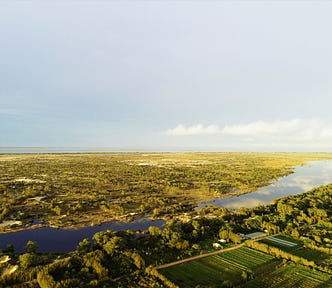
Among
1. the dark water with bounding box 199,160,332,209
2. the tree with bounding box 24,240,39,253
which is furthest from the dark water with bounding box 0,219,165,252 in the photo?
the dark water with bounding box 199,160,332,209

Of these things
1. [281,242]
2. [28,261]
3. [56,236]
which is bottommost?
[281,242]

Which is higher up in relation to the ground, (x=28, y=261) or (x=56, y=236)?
(x=28, y=261)

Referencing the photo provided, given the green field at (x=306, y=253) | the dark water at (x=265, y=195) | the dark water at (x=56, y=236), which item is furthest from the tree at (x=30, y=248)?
the dark water at (x=265, y=195)

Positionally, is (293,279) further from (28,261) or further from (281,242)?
(28,261)

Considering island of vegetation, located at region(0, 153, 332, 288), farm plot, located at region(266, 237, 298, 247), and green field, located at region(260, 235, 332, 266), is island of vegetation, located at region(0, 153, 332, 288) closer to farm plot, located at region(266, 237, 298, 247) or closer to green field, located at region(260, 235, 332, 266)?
farm plot, located at region(266, 237, 298, 247)

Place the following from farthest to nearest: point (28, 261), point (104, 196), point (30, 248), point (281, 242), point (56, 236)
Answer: point (104, 196), point (56, 236), point (281, 242), point (30, 248), point (28, 261)

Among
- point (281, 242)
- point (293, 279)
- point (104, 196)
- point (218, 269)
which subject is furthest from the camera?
point (104, 196)

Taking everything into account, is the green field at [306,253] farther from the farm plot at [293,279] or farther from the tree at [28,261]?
the tree at [28,261]

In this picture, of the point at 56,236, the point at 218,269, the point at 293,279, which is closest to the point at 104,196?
the point at 56,236

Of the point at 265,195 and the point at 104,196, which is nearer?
the point at 104,196
